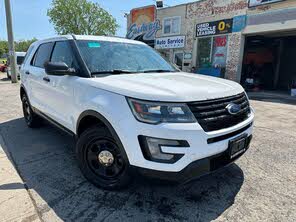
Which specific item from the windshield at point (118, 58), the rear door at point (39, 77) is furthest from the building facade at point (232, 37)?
the rear door at point (39, 77)

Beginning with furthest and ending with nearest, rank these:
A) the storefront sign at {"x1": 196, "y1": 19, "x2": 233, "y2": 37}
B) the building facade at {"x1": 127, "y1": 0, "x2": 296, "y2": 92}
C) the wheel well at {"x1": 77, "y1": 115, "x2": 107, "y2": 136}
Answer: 1. the storefront sign at {"x1": 196, "y1": 19, "x2": 233, "y2": 37}
2. the building facade at {"x1": 127, "y1": 0, "x2": 296, "y2": 92}
3. the wheel well at {"x1": 77, "y1": 115, "x2": 107, "y2": 136}

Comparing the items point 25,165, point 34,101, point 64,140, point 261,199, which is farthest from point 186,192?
point 34,101

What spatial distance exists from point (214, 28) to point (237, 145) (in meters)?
14.4

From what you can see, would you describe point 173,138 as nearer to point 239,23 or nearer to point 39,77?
point 39,77

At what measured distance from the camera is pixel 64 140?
473 cm

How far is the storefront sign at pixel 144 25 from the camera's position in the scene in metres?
19.2

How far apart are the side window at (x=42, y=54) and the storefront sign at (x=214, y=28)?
502 inches

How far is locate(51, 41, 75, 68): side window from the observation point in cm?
343

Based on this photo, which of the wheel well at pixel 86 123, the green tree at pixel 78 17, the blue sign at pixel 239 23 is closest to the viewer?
the wheel well at pixel 86 123

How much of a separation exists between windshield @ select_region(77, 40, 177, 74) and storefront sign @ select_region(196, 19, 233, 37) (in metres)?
12.4

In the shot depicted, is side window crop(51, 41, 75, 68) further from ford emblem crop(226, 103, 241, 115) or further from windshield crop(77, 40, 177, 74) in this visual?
ford emblem crop(226, 103, 241, 115)

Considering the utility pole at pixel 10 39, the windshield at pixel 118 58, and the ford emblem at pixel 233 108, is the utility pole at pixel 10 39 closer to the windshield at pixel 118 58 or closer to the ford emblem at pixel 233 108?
the windshield at pixel 118 58

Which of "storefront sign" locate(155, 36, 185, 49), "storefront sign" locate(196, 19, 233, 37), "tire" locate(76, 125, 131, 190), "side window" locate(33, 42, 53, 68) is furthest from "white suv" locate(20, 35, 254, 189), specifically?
"storefront sign" locate(155, 36, 185, 49)

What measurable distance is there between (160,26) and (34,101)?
51.1 ft
